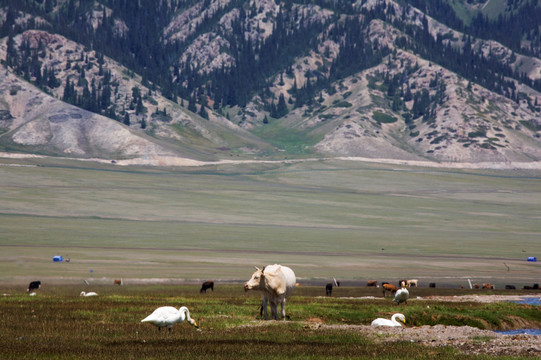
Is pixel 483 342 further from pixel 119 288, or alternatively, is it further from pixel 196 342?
pixel 119 288

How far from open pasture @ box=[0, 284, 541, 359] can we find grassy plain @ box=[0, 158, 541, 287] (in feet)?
96.7

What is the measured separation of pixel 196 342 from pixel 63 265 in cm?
5441

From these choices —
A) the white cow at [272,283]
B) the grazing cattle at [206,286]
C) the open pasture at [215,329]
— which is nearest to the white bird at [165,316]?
the open pasture at [215,329]

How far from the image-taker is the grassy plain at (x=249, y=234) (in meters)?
78.2

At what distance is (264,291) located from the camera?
3186cm

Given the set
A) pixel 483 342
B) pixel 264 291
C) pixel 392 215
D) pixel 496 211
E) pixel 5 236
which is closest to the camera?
pixel 483 342

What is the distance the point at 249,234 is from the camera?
120688mm

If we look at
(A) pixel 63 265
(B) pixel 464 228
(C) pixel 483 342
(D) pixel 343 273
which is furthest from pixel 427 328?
(B) pixel 464 228

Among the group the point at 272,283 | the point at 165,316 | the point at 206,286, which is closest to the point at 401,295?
the point at 272,283

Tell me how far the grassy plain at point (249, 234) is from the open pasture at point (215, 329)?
96.7 ft

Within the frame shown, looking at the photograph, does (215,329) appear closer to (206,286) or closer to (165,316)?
(165,316)

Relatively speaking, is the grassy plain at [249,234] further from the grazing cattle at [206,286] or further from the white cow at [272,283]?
the white cow at [272,283]

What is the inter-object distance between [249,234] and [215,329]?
9121 cm

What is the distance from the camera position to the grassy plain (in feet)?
257
